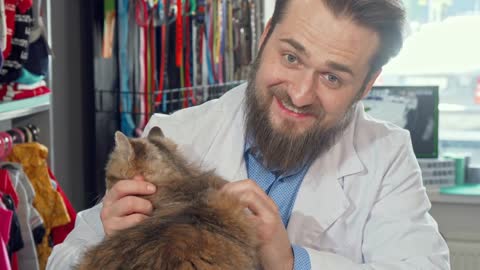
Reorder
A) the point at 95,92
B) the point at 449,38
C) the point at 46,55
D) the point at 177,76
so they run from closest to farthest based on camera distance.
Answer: the point at 46,55, the point at 95,92, the point at 177,76, the point at 449,38

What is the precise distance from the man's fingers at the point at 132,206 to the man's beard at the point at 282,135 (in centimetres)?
41

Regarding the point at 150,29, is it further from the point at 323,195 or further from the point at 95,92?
the point at 323,195

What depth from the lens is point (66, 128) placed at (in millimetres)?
3053

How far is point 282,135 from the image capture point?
157cm

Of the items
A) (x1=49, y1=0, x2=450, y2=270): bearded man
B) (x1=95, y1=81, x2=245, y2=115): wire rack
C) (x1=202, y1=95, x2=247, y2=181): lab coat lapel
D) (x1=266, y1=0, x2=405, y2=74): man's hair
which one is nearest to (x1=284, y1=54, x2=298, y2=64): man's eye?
(x1=49, y1=0, x2=450, y2=270): bearded man

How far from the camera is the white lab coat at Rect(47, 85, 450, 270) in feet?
5.03

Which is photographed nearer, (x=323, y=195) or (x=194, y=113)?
(x=323, y=195)

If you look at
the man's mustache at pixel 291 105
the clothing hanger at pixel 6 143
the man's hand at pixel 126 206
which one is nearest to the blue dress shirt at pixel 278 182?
the man's mustache at pixel 291 105

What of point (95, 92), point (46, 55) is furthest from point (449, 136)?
point (46, 55)

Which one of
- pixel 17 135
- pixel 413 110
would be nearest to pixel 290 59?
pixel 17 135

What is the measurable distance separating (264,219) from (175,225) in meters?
0.22

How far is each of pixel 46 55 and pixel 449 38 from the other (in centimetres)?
279

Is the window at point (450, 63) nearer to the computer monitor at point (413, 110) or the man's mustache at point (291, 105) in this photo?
the computer monitor at point (413, 110)

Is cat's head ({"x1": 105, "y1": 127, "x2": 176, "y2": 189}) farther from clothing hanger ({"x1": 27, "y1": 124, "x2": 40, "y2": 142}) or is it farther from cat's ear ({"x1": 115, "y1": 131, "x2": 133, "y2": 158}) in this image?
clothing hanger ({"x1": 27, "y1": 124, "x2": 40, "y2": 142})
